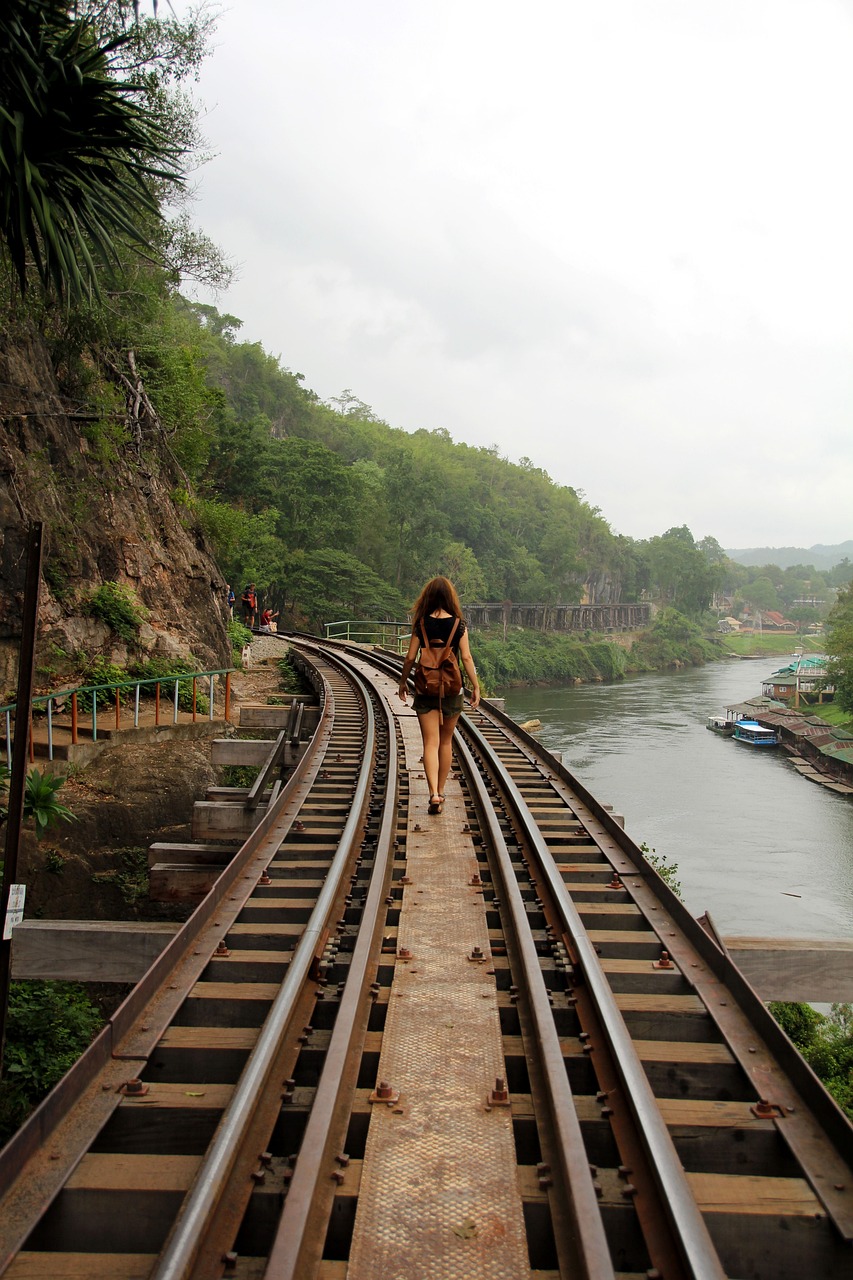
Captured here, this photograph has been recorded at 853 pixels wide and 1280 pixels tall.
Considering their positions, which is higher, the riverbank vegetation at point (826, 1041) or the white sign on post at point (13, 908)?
the white sign on post at point (13, 908)

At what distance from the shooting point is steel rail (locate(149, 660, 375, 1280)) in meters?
2.30

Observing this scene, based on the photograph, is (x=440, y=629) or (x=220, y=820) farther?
(x=220, y=820)

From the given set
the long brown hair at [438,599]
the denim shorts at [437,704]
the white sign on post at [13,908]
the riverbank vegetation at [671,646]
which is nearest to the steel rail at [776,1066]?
the denim shorts at [437,704]

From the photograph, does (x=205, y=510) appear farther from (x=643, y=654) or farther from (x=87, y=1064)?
(x=643, y=654)

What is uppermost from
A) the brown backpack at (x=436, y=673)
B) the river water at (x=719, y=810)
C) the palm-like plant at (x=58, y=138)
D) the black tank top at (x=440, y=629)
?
the palm-like plant at (x=58, y=138)

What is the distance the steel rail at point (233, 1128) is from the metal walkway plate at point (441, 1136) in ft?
1.27

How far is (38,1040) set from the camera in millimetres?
7152

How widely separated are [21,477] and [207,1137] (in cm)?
1133

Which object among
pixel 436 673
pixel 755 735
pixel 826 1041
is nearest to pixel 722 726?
pixel 755 735

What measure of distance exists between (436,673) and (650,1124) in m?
4.09

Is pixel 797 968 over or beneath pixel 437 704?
beneath

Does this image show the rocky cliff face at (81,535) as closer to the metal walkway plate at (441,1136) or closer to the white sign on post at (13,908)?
the white sign on post at (13,908)

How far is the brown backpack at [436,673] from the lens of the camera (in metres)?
6.73

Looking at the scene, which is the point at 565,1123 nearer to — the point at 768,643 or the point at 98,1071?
the point at 98,1071
